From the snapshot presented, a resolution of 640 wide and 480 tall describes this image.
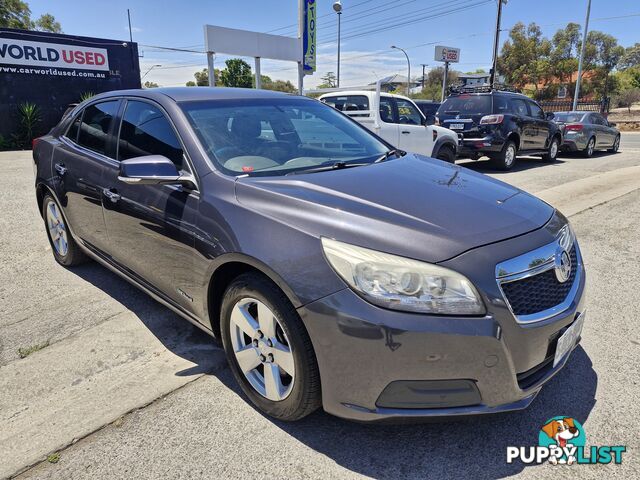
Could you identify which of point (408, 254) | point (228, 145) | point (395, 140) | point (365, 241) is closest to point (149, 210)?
point (228, 145)

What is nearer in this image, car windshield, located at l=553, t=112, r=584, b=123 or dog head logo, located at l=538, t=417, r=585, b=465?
dog head logo, located at l=538, t=417, r=585, b=465

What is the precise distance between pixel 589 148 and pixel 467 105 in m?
5.90

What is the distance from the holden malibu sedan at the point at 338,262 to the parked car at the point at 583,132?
511 inches

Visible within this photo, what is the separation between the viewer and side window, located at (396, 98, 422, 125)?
362 inches

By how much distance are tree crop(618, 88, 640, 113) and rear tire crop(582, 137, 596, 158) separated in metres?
46.4

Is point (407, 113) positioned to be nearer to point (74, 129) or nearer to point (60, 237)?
point (74, 129)

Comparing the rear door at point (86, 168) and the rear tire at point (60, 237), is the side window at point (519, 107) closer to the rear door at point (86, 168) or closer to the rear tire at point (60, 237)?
the rear door at point (86, 168)

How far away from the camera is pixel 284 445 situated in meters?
2.17

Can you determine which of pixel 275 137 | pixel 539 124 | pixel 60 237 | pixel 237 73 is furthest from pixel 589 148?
pixel 237 73

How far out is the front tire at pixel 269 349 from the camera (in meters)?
2.02

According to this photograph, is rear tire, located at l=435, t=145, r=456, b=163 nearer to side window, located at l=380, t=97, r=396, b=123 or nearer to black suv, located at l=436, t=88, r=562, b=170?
black suv, located at l=436, t=88, r=562, b=170

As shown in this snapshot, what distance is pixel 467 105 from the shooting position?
11148mm

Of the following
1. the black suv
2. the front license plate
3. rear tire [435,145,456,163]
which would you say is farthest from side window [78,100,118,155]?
the black suv

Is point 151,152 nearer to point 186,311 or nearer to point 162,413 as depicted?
point 186,311
